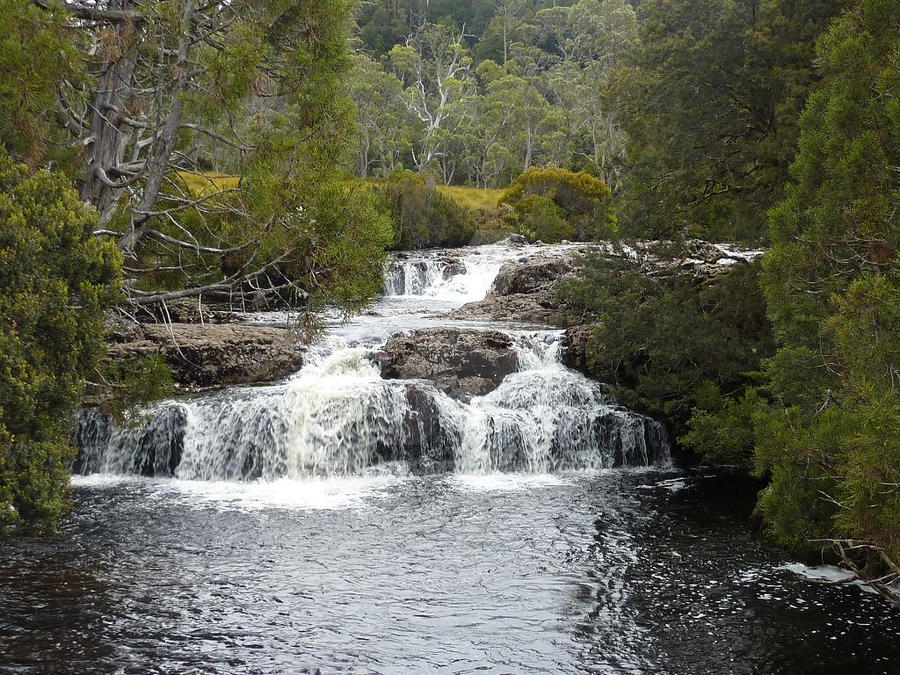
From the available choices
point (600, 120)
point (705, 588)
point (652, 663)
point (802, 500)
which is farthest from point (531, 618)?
point (600, 120)

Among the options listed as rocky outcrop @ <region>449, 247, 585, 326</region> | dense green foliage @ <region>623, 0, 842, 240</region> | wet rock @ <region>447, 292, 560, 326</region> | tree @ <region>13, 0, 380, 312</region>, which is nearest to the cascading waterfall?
dense green foliage @ <region>623, 0, 842, 240</region>

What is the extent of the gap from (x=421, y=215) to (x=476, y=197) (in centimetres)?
1498

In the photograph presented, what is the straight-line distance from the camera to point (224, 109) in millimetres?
9586

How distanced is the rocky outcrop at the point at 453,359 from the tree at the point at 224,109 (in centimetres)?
731

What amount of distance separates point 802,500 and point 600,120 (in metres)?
57.8

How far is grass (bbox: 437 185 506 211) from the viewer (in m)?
49.5

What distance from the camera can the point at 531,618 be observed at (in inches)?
369

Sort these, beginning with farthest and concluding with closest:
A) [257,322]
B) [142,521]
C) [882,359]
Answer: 1. [257,322]
2. [142,521]
3. [882,359]

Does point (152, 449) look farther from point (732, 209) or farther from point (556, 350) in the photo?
point (732, 209)

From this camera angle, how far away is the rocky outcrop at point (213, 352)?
17125mm

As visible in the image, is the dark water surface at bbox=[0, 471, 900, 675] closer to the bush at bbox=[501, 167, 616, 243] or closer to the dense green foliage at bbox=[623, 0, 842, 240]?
the dense green foliage at bbox=[623, 0, 842, 240]

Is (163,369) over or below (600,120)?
below

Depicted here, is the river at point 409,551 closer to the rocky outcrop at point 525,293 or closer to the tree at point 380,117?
the rocky outcrop at point 525,293

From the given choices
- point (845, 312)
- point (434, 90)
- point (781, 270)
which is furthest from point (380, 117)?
point (845, 312)
